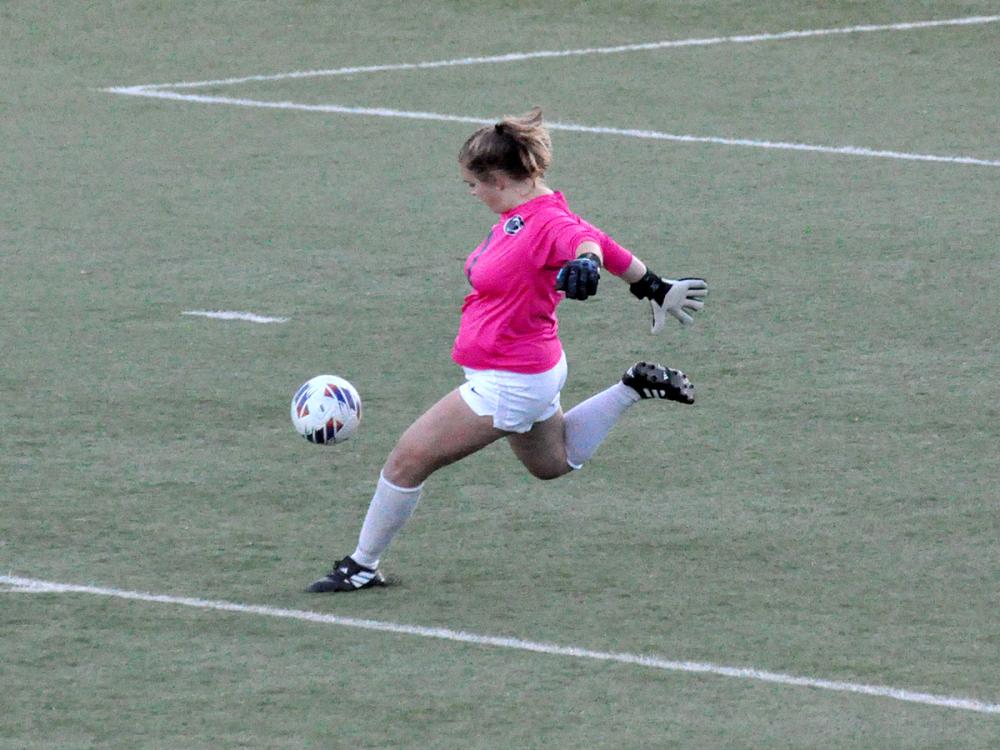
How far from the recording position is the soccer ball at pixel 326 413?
8.63 metres

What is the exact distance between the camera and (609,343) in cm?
1174

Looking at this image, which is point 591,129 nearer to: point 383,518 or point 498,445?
point 498,445

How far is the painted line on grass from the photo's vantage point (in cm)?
1691

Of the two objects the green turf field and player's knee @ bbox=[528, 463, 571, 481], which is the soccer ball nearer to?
the green turf field

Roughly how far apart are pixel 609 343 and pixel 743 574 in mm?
3745

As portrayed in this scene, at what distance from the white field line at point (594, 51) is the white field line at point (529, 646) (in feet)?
41.9

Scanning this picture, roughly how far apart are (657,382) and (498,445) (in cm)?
167

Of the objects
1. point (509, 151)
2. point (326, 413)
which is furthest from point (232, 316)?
point (509, 151)

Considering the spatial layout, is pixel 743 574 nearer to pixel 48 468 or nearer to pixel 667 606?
pixel 667 606

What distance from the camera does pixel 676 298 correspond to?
8.03 metres

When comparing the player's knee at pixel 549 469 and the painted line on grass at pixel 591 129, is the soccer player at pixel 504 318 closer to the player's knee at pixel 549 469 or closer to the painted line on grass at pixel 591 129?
the player's knee at pixel 549 469

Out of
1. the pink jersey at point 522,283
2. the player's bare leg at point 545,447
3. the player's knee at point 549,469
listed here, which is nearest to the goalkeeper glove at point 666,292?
the pink jersey at point 522,283

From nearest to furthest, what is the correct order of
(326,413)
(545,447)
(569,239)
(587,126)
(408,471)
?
(569,239) < (408,471) < (545,447) < (326,413) < (587,126)

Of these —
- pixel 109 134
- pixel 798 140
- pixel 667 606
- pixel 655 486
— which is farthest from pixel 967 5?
pixel 667 606
